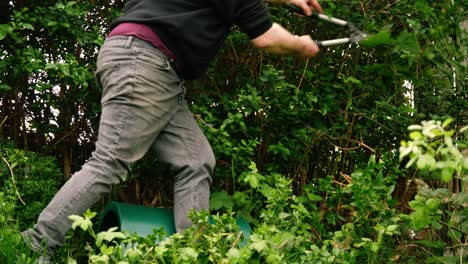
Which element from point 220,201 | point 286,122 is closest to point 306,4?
point 286,122

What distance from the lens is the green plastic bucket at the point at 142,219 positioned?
307 centimetres

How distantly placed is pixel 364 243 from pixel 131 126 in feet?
3.59

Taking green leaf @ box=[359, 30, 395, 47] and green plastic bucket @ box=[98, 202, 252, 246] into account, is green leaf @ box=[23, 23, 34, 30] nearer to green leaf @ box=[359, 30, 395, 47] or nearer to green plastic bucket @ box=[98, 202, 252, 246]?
green plastic bucket @ box=[98, 202, 252, 246]

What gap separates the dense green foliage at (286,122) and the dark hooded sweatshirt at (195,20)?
0.65 meters

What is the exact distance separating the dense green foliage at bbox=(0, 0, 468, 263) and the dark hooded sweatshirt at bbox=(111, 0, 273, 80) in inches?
25.5

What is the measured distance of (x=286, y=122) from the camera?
407 cm

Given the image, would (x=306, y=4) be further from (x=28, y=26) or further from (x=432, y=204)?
(x=28, y=26)

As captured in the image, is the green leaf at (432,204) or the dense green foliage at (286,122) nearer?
the green leaf at (432,204)

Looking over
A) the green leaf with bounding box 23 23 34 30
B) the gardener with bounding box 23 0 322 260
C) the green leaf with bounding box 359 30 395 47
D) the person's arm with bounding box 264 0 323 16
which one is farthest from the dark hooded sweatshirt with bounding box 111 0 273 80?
the green leaf with bounding box 23 23 34 30

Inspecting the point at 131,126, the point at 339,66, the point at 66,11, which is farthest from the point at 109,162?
the point at 339,66

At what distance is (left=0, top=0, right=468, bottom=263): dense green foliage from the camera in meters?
3.30

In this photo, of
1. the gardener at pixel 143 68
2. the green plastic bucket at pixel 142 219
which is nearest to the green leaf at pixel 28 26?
the gardener at pixel 143 68

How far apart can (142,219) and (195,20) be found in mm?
905

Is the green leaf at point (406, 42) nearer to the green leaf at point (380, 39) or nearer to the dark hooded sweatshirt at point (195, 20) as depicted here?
the green leaf at point (380, 39)
